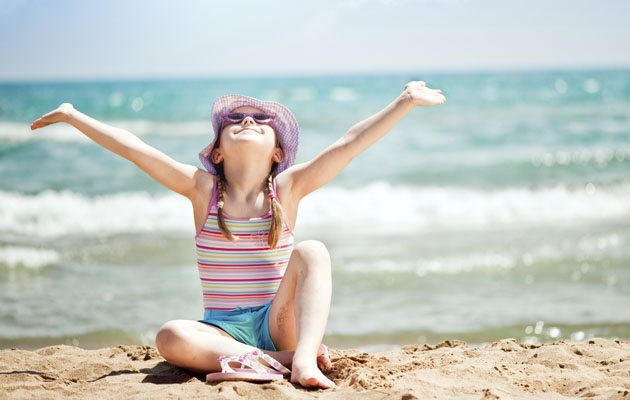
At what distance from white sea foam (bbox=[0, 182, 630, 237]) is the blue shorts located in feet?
18.4

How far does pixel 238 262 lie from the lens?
12.5 ft

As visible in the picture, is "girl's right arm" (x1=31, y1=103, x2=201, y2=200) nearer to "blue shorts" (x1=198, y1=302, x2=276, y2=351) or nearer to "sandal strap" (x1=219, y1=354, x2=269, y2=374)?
"blue shorts" (x1=198, y1=302, x2=276, y2=351)

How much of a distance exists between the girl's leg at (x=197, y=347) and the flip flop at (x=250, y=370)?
0.04 m

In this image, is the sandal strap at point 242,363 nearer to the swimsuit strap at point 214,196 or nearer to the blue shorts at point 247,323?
the blue shorts at point 247,323

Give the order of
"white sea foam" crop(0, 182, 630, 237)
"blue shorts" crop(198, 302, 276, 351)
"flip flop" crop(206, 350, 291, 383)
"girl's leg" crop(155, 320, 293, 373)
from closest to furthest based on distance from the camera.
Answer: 1. "flip flop" crop(206, 350, 291, 383)
2. "girl's leg" crop(155, 320, 293, 373)
3. "blue shorts" crop(198, 302, 276, 351)
4. "white sea foam" crop(0, 182, 630, 237)

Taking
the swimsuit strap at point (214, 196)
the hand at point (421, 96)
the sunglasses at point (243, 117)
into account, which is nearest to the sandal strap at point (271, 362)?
the swimsuit strap at point (214, 196)

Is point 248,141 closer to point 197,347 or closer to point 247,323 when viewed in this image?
point 247,323

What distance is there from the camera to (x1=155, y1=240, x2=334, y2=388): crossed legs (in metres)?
3.48

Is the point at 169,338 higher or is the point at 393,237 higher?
the point at 393,237

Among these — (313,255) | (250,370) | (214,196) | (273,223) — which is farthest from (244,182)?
(250,370)

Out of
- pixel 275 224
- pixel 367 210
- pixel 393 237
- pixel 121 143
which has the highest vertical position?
pixel 121 143

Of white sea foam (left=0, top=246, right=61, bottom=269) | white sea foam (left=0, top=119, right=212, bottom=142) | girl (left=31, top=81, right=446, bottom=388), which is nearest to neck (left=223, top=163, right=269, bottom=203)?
girl (left=31, top=81, right=446, bottom=388)

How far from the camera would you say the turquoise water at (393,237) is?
19.5 ft

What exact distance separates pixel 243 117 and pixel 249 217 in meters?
0.54
